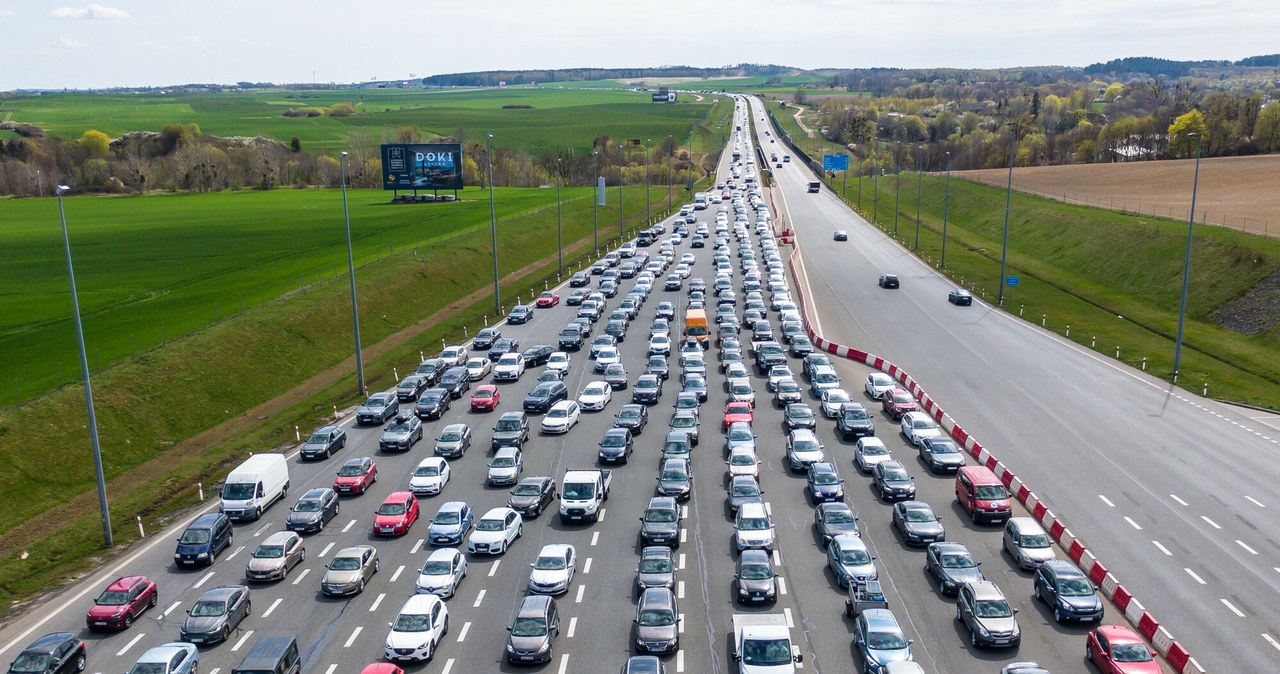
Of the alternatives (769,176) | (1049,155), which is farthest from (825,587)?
(1049,155)

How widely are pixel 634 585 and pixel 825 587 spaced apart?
6.14 metres

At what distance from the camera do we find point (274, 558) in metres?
31.6

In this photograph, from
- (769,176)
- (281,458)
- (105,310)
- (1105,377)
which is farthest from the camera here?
(769,176)

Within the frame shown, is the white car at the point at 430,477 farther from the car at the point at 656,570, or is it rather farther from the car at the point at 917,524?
the car at the point at 917,524

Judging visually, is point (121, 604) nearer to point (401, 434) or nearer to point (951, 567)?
point (401, 434)

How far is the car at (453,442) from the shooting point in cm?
4419

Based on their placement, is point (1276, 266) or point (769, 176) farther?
point (769, 176)

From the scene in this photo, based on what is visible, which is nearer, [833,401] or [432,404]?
[833,401]

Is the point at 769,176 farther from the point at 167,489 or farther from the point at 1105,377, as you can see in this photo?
the point at 167,489

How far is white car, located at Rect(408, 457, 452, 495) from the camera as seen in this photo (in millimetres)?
39500

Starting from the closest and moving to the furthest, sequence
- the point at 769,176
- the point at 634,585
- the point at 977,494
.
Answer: the point at 634,585 < the point at 977,494 < the point at 769,176

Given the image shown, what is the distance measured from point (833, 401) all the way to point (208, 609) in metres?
32.2

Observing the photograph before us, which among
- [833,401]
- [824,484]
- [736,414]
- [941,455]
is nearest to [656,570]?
[824,484]

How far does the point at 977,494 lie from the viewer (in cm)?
3581
